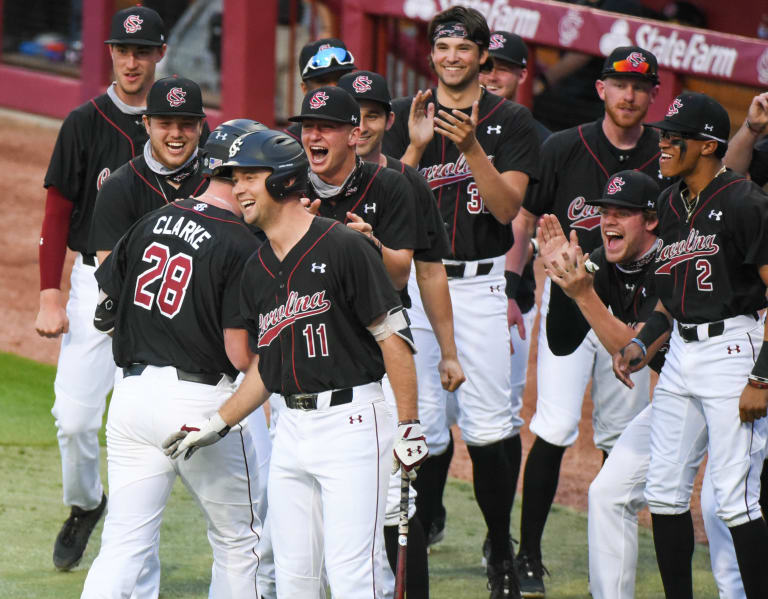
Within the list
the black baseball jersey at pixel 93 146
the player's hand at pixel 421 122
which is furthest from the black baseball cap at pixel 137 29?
the player's hand at pixel 421 122

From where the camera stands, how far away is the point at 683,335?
4.73m

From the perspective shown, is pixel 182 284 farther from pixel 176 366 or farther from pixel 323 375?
pixel 323 375

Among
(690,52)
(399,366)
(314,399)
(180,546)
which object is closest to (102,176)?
(180,546)

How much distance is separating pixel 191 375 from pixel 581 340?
1834mm

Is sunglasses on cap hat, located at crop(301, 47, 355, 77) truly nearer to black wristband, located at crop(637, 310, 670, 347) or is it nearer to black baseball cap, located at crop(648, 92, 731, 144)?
black baseball cap, located at crop(648, 92, 731, 144)

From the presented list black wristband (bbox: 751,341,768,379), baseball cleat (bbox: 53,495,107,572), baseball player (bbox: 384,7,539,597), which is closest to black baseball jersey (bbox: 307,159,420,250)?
baseball player (bbox: 384,7,539,597)

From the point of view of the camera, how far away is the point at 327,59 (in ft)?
17.9

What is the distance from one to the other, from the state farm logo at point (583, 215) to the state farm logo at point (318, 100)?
5.47 feet

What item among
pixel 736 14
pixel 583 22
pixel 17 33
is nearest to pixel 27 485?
pixel 583 22

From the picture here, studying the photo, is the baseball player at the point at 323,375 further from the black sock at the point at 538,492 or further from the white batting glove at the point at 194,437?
the black sock at the point at 538,492

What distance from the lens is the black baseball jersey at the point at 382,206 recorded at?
4.80m

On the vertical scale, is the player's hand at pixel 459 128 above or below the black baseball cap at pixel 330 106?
below

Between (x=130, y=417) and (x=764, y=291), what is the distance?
7.46 feet

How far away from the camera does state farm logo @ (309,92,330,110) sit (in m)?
4.46
